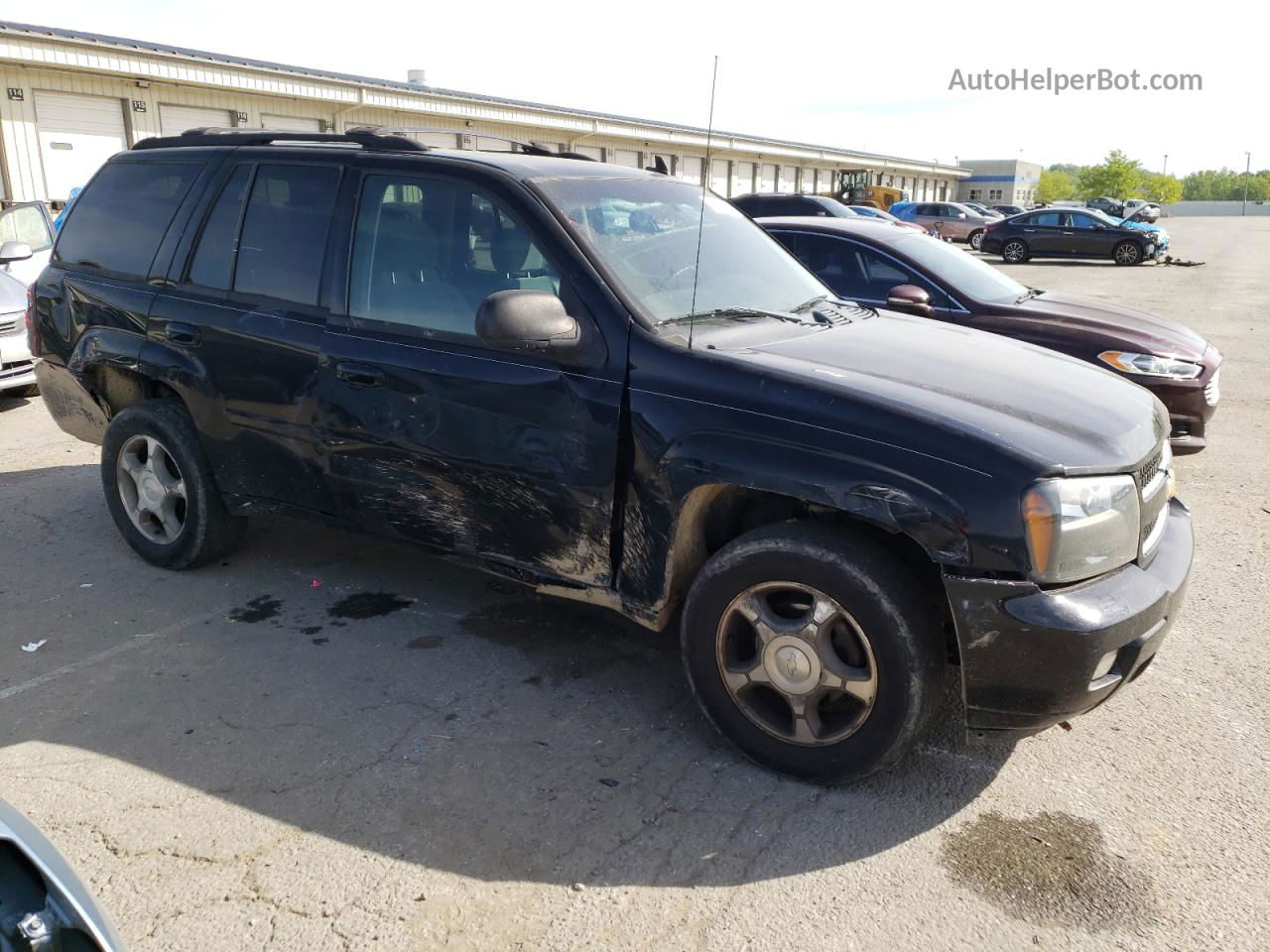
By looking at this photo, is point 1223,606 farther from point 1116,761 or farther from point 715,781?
point 715,781

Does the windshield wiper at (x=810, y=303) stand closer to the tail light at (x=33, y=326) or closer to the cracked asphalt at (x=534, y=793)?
the cracked asphalt at (x=534, y=793)

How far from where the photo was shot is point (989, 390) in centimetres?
325

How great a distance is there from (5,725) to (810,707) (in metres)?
2.80

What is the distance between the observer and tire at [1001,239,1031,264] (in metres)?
29.4

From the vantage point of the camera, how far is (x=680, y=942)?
251 cm

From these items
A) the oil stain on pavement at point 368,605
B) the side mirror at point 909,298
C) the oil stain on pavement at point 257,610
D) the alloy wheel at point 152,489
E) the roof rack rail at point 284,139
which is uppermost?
the roof rack rail at point 284,139

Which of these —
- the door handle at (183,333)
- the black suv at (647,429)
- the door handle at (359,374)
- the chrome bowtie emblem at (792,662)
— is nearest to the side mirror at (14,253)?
the black suv at (647,429)

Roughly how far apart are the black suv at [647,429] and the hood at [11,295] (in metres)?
4.37

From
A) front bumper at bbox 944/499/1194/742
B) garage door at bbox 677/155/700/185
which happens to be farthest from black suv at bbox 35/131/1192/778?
garage door at bbox 677/155/700/185

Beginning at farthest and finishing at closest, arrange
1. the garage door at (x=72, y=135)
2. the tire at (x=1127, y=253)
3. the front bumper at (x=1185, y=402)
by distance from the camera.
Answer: the tire at (x=1127, y=253), the garage door at (x=72, y=135), the front bumper at (x=1185, y=402)

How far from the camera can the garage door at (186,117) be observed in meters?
20.4

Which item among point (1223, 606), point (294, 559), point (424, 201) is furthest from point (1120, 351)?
point (294, 559)

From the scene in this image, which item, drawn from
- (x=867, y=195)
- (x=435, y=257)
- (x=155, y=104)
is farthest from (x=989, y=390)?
(x=867, y=195)

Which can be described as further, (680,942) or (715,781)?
(715,781)
